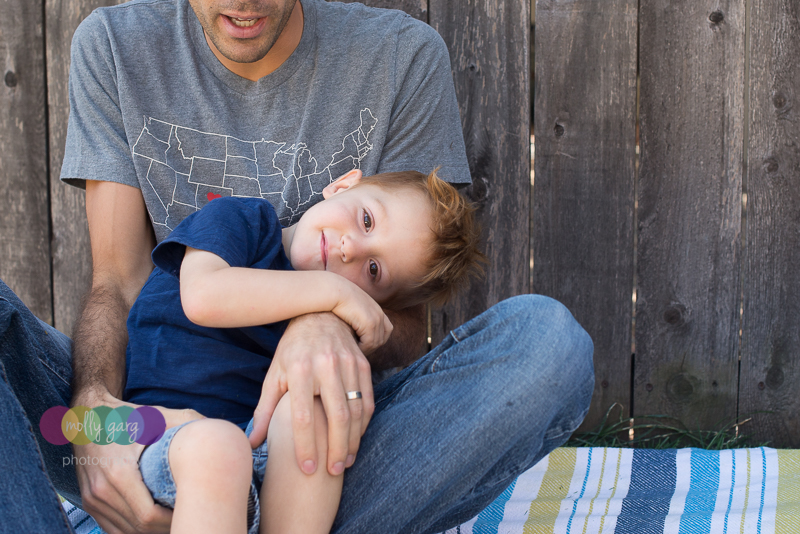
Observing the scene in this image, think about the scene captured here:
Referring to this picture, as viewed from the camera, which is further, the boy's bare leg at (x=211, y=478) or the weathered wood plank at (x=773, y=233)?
the weathered wood plank at (x=773, y=233)

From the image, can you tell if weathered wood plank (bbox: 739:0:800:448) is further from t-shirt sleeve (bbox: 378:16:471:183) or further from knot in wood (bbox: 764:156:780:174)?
t-shirt sleeve (bbox: 378:16:471:183)

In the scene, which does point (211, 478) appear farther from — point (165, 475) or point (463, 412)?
point (463, 412)

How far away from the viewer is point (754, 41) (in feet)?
6.05

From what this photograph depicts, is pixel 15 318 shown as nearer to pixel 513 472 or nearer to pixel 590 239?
pixel 513 472

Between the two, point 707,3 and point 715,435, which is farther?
point 715,435

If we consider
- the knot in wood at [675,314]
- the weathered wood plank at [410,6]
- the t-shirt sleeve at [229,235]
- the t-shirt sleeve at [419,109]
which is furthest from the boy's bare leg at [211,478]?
the knot in wood at [675,314]

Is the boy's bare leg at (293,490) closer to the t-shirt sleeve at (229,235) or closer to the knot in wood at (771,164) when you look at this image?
the t-shirt sleeve at (229,235)

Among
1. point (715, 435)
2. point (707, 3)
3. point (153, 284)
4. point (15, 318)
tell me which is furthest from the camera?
point (715, 435)

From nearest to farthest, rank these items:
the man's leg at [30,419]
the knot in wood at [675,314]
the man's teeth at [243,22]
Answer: the man's leg at [30,419] < the man's teeth at [243,22] < the knot in wood at [675,314]

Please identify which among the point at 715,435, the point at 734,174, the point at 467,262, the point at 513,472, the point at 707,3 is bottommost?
the point at 715,435

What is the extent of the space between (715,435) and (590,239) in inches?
29.9

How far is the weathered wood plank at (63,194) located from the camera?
6.11 ft

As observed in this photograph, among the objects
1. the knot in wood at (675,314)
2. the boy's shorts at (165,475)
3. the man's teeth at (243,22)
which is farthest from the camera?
the knot in wood at (675,314)

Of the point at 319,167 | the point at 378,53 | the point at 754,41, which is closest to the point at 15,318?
the point at 319,167
